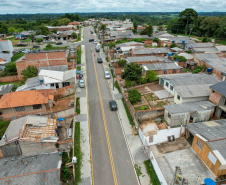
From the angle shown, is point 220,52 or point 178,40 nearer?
point 220,52

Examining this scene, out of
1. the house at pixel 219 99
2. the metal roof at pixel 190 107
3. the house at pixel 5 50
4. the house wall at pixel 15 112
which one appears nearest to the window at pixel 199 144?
the metal roof at pixel 190 107

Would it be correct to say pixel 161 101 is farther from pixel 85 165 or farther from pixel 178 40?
pixel 178 40

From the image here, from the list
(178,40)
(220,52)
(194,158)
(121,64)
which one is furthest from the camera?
(178,40)

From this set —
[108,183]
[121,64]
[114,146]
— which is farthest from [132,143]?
[121,64]

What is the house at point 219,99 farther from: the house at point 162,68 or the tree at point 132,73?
the house at point 162,68

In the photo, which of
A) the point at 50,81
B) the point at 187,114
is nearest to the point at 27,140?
the point at 50,81

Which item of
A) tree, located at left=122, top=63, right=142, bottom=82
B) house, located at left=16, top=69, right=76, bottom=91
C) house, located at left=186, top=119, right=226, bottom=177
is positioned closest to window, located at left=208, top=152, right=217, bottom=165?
house, located at left=186, top=119, right=226, bottom=177

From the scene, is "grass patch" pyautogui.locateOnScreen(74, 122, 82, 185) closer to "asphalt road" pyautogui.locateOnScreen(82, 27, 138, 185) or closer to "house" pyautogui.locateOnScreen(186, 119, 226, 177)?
"asphalt road" pyautogui.locateOnScreen(82, 27, 138, 185)
